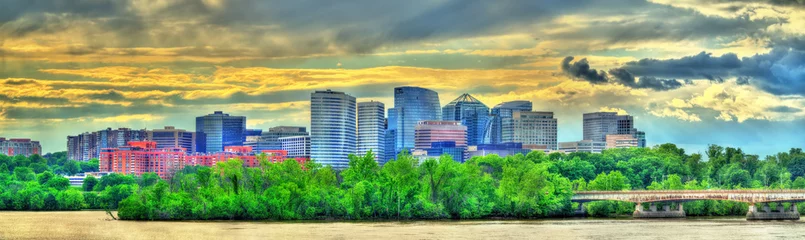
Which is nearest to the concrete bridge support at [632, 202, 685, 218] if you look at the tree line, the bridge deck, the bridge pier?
the bridge deck

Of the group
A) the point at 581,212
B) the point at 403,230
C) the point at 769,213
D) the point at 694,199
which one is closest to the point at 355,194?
the point at 403,230

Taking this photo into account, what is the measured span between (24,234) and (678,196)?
90432 millimetres

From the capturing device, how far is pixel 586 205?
171 meters

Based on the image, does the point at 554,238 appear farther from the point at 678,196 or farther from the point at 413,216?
the point at 678,196

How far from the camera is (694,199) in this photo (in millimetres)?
154000

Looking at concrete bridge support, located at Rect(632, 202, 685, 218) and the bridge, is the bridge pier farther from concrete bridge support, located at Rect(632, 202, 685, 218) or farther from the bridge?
concrete bridge support, located at Rect(632, 202, 685, 218)

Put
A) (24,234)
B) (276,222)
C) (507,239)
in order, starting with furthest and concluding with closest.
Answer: (276,222), (24,234), (507,239)

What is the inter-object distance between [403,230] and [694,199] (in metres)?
55.3

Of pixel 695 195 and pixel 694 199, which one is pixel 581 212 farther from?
pixel 695 195

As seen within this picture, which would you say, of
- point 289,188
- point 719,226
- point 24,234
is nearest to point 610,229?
point 719,226

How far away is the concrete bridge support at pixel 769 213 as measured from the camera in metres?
151

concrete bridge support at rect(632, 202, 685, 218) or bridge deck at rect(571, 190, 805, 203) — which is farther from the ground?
bridge deck at rect(571, 190, 805, 203)

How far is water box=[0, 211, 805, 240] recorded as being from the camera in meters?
108

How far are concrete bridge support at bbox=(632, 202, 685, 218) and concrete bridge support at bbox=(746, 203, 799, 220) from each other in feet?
37.7
